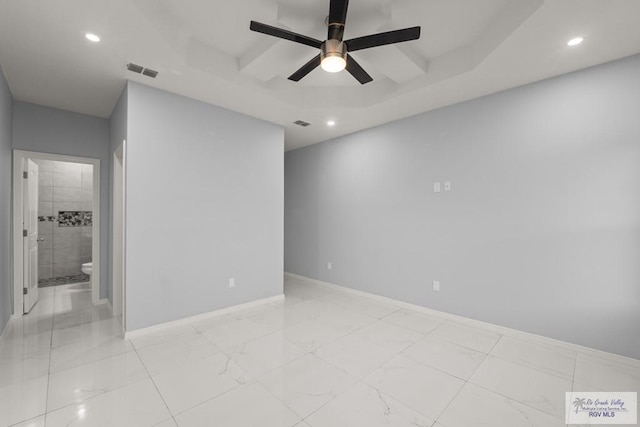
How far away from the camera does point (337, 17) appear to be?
73.4 inches

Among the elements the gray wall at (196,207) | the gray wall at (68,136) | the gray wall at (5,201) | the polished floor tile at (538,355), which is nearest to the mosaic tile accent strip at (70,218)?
the gray wall at (68,136)

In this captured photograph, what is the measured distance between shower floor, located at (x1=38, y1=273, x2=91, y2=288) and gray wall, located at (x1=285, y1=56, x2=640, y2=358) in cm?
515

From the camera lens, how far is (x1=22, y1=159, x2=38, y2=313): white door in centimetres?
357

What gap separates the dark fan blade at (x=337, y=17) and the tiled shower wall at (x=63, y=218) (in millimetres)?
6122

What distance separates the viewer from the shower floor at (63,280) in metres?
4.97

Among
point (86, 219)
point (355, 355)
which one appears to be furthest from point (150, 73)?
point (86, 219)

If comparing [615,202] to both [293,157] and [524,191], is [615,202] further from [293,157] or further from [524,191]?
[293,157]

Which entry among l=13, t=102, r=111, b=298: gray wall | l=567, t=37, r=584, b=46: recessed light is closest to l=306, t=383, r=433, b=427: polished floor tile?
l=567, t=37, r=584, b=46: recessed light

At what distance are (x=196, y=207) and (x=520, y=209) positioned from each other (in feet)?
11.9

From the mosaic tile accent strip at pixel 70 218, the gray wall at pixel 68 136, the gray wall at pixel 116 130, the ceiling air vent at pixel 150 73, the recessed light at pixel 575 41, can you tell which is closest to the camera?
the recessed light at pixel 575 41

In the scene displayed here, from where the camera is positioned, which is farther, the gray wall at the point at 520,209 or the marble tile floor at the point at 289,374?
the gray wall at the point at 520,209

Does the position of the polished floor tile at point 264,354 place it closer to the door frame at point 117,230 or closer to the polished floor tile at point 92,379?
the polished floor tile at point 92,379

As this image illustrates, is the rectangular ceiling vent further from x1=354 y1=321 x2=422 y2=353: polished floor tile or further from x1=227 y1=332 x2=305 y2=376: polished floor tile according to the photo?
x1=354 y1=321 x2=422 y2=353: polished floor tile

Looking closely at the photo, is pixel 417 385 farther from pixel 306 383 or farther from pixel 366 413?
pixel 306 383
